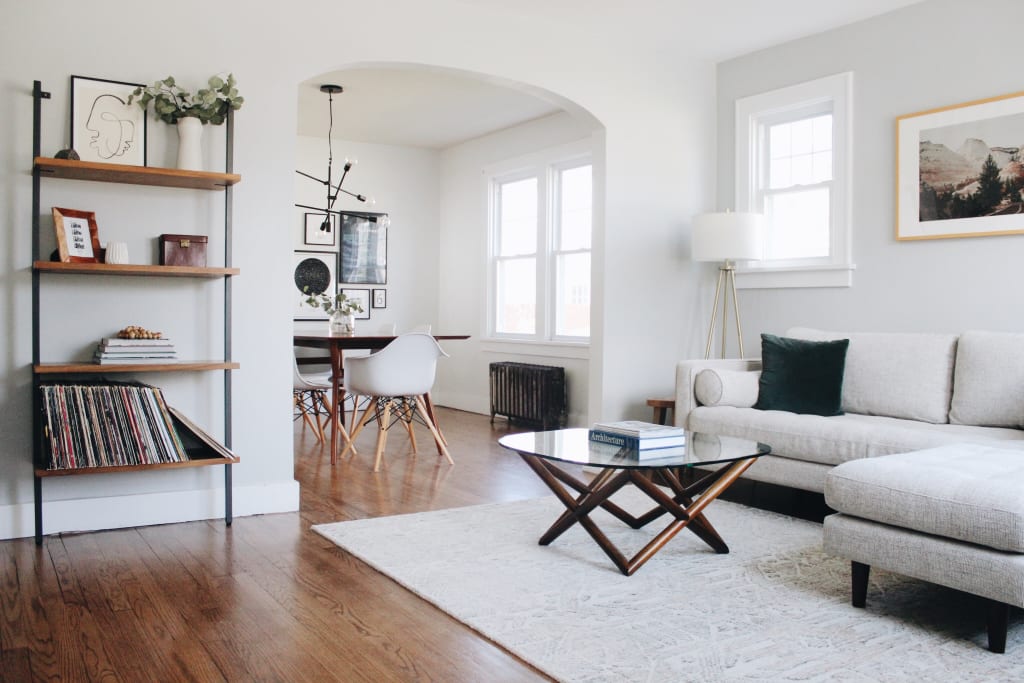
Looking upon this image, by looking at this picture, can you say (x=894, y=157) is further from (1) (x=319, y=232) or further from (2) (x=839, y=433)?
(1) (x=319, y=232)

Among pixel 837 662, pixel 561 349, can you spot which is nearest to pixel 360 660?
pixel 837 662

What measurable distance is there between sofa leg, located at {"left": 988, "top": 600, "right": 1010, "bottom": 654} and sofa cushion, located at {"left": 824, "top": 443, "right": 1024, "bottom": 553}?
167mm

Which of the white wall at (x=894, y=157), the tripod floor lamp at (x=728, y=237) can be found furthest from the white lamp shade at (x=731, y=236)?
the white wall at (x=894, y=157)

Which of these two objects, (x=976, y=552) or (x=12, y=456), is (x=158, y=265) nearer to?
(x=12, y=456)

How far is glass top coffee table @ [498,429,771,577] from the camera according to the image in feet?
9.48

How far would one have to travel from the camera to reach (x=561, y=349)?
6.96 metres

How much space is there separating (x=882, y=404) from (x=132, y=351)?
3435mm

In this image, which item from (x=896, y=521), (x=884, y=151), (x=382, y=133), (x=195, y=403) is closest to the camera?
(x=896, y=521)

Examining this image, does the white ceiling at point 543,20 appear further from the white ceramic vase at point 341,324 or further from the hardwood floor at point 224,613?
the hardwood floor at point 224,613

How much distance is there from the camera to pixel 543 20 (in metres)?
4.72

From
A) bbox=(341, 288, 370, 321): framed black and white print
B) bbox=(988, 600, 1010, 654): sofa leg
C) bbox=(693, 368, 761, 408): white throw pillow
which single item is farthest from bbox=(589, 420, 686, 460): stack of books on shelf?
bbox=(341, 288, 370, 321): framed black and white print

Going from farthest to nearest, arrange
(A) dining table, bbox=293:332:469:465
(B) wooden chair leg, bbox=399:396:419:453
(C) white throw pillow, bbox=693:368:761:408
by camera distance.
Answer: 1. (B) wooden chair leg, bbox=399:396:419:453
2. (A) dining table, bbox=293:332:469:465
3. (C) white throw pillow, bbox=693:368:761:408

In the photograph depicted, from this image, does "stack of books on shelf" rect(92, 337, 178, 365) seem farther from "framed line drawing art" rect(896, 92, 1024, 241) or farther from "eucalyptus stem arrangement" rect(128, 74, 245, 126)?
"framed line drawing art" rect(896, 92, 1024, 241)

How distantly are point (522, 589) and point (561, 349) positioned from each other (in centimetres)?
424
